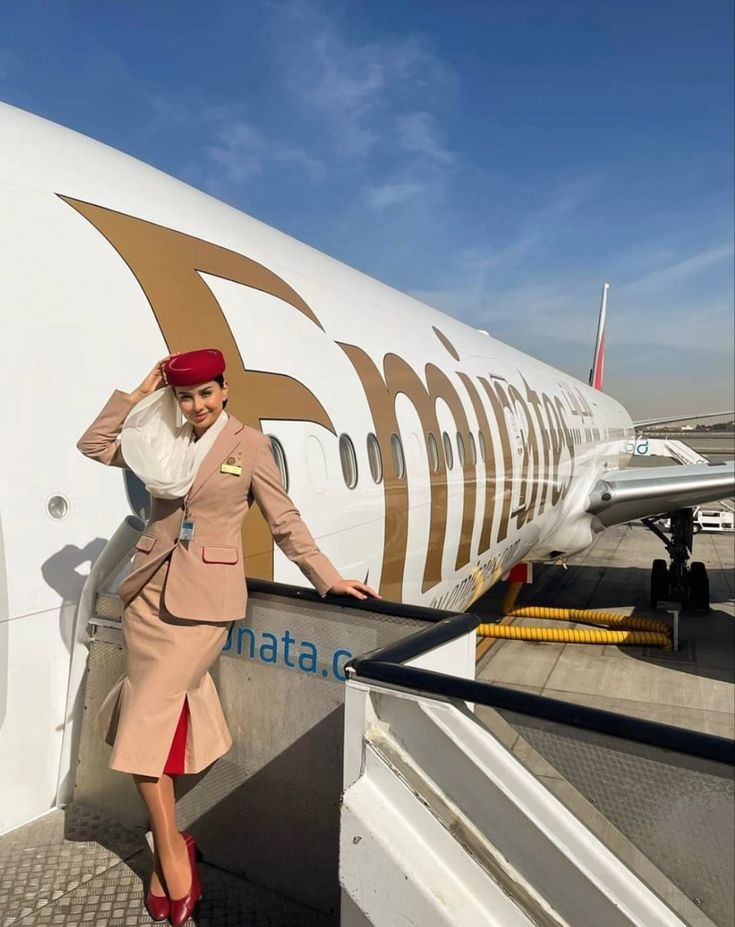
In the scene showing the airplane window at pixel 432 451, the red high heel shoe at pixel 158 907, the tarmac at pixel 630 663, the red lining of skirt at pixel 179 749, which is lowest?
the tarmac at pixel 630 663

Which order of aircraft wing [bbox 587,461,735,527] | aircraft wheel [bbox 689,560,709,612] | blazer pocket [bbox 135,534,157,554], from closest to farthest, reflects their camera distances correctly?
blazer pocket [bbox 135,534,157,554] → aircraft wing [bbox 587,461,735,527] → aircraft wheel [bbox 689,560,709,612]

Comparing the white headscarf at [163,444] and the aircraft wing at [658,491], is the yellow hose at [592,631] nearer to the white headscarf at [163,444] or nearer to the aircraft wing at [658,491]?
the aircraft wing at [658,491]

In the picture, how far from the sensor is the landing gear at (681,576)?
13.5 meters

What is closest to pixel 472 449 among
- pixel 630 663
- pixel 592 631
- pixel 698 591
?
pixel 630 663

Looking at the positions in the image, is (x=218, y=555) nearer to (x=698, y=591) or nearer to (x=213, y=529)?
(x=213, y=529)

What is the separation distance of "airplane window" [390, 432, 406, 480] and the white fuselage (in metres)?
0.02

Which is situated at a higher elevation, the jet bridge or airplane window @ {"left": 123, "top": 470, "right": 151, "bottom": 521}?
airplane window @ {"left": 123, "top": 470, "right": 151, "bottom": 521}

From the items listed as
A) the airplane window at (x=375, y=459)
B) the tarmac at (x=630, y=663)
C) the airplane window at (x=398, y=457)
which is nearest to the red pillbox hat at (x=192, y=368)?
the airplane window at (x=375, y=459)

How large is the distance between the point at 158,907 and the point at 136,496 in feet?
4.67

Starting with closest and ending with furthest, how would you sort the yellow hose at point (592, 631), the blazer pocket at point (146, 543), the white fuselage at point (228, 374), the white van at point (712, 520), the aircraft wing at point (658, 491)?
the blazer pocket at point (146, 543) → the white fuselage at point (228, 374) → the yellow hose at point (592, 631) → the aircraft wing at point (658, 491) → the white van at point (712, 520)

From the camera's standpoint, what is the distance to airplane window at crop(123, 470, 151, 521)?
117 inches

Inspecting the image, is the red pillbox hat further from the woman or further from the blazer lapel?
the blazer lapel

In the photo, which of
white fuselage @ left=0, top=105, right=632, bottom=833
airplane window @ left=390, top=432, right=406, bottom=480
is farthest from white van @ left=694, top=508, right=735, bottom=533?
airplane window @ left=390, top=432, right=406, bottom=480

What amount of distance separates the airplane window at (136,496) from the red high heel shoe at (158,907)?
1308 mm
